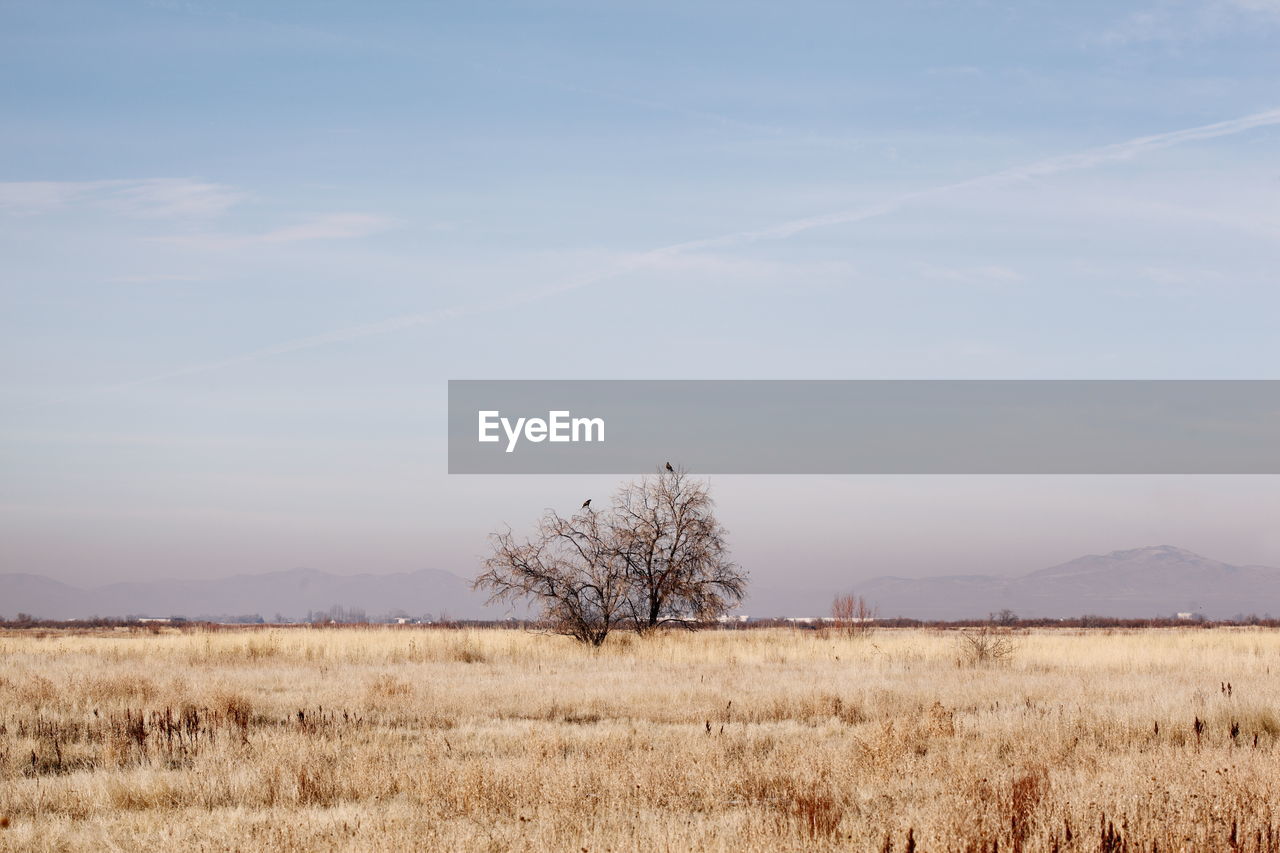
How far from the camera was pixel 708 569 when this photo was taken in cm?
3638

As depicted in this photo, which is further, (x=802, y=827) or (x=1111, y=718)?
→ (x=1111, y=718)

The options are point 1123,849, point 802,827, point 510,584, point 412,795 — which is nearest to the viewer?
point 1123,849

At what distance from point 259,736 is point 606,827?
5711 millimetres

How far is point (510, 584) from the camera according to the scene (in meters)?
34.1

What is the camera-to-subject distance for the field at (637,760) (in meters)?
7.61

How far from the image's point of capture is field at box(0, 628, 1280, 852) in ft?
25.0

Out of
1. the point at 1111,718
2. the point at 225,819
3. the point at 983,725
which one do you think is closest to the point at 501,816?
the point at 225,819

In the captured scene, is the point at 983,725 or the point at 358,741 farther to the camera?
the point at 983,725

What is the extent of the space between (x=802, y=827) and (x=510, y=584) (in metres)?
26.9

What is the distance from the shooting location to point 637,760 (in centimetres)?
1061

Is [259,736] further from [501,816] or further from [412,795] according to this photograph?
[501,816]

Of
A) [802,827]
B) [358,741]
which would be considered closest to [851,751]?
[802,827]

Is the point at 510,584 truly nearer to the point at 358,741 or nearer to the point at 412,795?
the point at 358,741

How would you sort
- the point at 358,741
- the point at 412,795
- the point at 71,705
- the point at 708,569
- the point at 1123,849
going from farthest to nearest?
the point at 708,569
the point at 71,705
the point at 358,741
the point at 412,795
the point at 1123,849
